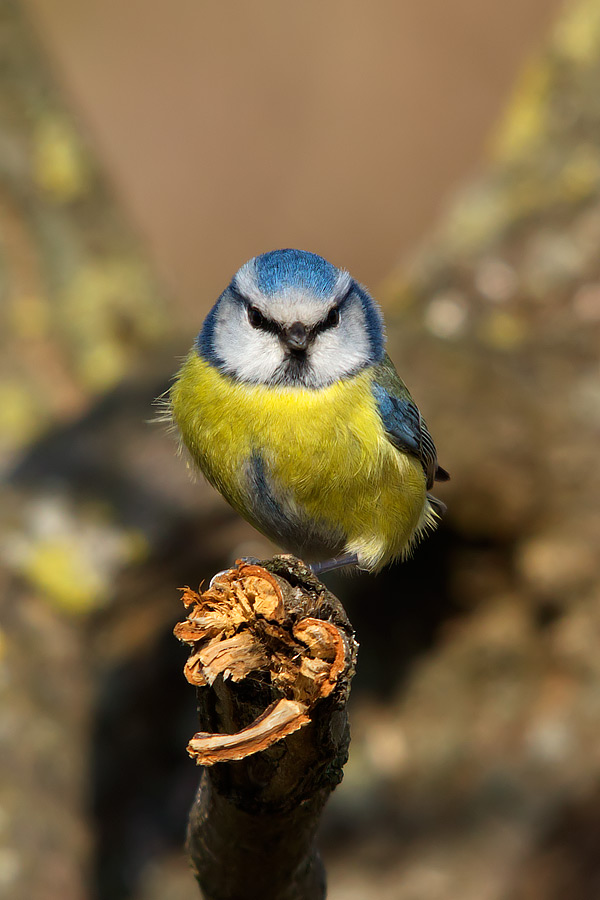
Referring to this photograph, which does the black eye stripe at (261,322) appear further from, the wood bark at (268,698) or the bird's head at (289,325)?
the wood bark at (268,698)

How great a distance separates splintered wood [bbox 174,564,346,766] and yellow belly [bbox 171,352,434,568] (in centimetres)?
70

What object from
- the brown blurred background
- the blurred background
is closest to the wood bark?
the blurred background

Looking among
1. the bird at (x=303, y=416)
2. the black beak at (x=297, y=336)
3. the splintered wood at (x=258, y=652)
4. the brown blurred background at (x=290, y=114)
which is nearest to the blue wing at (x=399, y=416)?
the bird at (x=303, y=416)

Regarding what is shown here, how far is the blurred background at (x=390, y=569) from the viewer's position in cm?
372

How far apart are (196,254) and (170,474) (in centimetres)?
394

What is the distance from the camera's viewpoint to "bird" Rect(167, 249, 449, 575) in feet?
8.29

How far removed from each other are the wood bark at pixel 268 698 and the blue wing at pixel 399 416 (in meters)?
0.87

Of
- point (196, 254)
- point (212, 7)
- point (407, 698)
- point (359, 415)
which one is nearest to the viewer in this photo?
point (359, 415)

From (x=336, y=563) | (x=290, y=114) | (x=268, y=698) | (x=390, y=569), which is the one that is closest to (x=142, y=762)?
(x=390, y=569)

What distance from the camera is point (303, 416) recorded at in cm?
252

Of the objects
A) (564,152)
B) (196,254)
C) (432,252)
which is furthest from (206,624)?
(196,254)

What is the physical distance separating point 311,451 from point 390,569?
6.09 ft

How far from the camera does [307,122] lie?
25.1ft

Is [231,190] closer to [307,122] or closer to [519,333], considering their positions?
[307,122]
